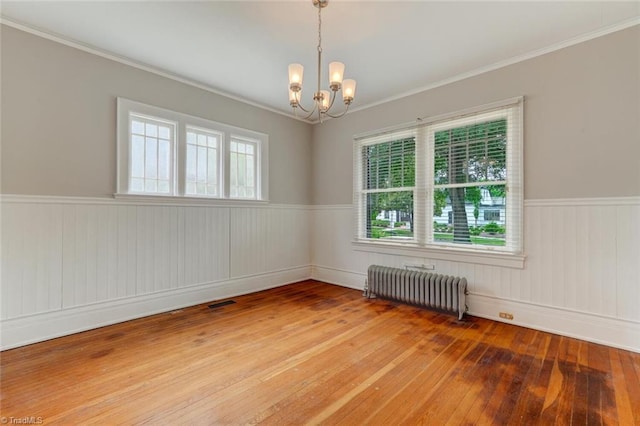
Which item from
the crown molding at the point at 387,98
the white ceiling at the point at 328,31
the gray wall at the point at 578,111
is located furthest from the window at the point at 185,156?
the gray wall at the point at 578,111

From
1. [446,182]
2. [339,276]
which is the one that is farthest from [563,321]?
[339,276]

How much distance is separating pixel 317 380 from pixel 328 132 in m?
4.07

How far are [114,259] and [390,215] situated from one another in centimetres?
361

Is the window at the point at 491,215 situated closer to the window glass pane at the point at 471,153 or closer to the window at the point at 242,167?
the window glass pane at the point at 471,153

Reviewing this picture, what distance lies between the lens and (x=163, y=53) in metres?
3.18

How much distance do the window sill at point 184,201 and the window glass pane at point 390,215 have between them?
1759mm

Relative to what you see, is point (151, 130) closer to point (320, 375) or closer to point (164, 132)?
point (164, 132)

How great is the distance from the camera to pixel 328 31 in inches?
108

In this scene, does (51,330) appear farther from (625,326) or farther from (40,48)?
(625,326)

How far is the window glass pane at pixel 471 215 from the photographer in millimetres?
3391

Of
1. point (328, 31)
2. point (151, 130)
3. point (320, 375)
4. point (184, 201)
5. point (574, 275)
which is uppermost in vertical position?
point (328, 31)

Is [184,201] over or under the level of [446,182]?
under

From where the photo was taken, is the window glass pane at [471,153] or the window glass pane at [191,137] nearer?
the window glass pane at [471,153]

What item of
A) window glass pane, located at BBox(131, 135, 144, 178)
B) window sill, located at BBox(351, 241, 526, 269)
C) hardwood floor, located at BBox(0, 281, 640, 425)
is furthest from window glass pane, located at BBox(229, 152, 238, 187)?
window sill, located at BBox(351, 241, 526, 269)
